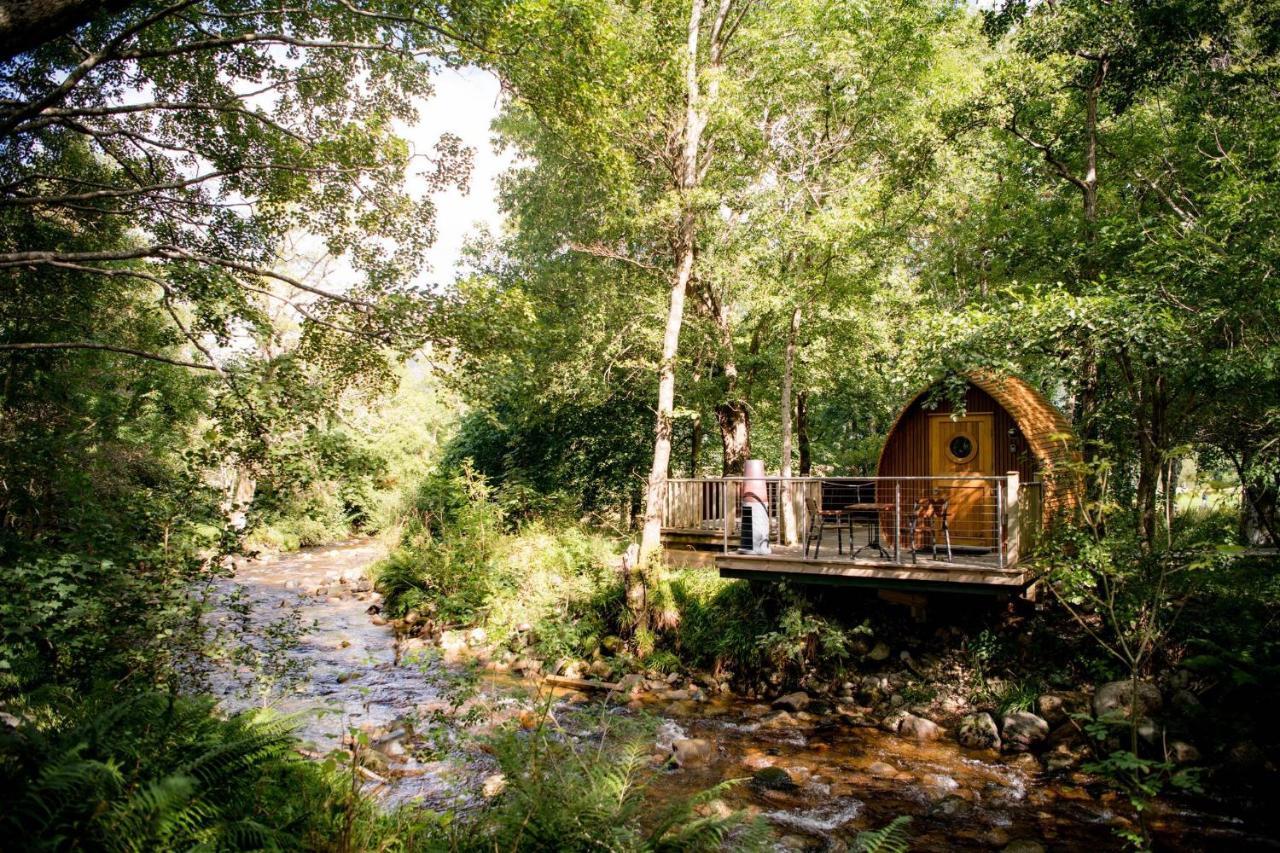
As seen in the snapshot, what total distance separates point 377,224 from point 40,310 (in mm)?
4369

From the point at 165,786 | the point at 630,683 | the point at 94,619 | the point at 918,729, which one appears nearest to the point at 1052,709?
the point at 918,729

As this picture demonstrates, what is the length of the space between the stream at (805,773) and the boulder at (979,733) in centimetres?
23

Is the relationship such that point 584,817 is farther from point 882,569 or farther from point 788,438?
point 788,438

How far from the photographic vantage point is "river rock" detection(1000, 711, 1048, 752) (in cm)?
784

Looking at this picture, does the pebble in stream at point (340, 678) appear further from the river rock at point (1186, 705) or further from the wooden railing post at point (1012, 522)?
the river rock at point (1186, 705)

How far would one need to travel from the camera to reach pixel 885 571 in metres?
8.96

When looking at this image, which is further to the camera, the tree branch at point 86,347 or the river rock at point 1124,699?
the river rock at point 1124,699

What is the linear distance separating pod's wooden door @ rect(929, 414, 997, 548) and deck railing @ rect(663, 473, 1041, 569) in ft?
0.06

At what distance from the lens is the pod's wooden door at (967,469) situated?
10.8 meters

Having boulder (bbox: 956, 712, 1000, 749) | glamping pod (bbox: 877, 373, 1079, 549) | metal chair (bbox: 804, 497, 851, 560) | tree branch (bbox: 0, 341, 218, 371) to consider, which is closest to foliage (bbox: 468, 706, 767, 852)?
tree branch (bbox: 0, 341, 218, 371)

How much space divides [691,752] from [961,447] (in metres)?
7.23

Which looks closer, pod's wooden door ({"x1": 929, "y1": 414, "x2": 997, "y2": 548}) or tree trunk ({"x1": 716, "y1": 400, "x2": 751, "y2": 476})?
pod's wooden door ({"x1": 929, "y1": 414, "x2": 997, "y2": 548})

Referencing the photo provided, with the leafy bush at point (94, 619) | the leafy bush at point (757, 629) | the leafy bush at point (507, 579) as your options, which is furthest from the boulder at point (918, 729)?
the leafy bush at point (94, 619)

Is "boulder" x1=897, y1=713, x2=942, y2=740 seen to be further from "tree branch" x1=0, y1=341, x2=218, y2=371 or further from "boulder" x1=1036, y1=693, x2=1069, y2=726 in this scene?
"tree branch" x1=0, y1=341, x2=218, y2=371
